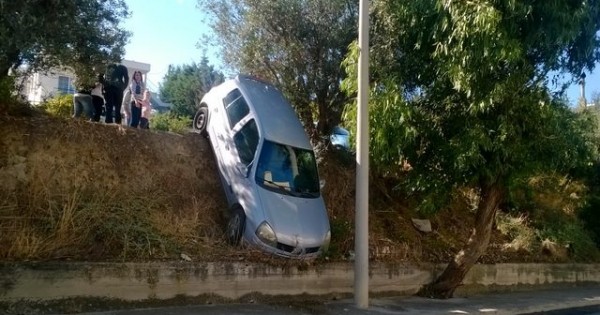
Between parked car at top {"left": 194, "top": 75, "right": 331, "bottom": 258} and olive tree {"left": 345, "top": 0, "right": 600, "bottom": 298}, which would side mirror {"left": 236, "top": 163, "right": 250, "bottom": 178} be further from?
olive tree {"left": 345, "top": 0, "right": 600, "bottom": 298}

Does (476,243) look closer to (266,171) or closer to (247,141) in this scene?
(266,171)

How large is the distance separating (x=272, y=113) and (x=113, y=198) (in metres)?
3.33

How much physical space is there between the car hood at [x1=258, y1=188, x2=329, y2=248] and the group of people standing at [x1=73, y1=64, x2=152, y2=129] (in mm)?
3894

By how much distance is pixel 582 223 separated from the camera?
1778 centimetres

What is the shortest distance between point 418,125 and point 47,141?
657cm

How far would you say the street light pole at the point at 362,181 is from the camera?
31.2 ft

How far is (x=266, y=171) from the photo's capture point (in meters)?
10.0

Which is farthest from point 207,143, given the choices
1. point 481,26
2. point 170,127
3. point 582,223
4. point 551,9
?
point 582,223

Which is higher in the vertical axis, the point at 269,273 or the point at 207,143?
the point at 207,143

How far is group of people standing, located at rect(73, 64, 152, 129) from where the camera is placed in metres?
11.0

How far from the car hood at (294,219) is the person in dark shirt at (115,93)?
4.23 meters

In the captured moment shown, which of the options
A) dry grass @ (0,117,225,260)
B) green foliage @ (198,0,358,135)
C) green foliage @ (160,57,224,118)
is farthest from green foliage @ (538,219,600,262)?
green foliage @ (160,57,224,118)

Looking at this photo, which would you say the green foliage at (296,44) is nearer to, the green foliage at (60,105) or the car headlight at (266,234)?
the green foliage at (60,105)

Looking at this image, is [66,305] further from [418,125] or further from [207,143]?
[418,125]
